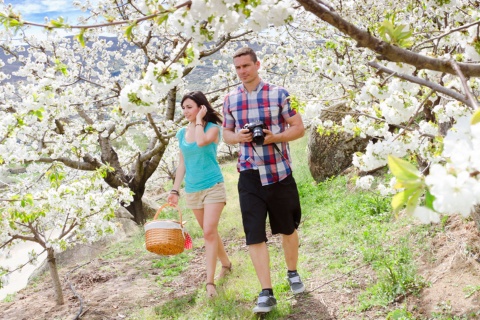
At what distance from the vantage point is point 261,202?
3631 mm

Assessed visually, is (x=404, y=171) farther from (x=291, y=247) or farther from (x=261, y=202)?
(x=291, y=247)

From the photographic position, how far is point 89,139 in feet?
26.8

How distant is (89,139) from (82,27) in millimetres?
6870

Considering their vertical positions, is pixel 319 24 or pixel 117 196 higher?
pixel 319 24

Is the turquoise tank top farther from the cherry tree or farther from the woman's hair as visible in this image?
the cherry tree

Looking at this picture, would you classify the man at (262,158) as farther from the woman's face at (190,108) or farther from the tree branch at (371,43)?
the tree branch at (371,43)

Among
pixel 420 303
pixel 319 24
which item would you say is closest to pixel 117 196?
pixel 420 303

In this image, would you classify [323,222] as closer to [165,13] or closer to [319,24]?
[319,24]

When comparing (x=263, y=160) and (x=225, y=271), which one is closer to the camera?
(x=263, y=160)

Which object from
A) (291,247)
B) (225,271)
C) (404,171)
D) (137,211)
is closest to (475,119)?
(404,171)

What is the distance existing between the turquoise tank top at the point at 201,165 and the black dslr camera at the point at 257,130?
32.5 inches

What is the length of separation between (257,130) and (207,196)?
108cm

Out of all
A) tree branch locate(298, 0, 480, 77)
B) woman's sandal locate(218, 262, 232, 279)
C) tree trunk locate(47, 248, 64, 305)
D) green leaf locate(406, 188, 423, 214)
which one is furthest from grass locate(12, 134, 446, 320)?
green leaf locate(406, 188, 423, 214)

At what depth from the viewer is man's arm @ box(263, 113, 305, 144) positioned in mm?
3432
